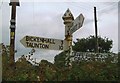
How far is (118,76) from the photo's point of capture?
7258 millimetres

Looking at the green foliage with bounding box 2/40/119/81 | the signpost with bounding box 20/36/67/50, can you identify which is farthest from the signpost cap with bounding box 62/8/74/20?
the green foliage with bounding box 2/40/119/81

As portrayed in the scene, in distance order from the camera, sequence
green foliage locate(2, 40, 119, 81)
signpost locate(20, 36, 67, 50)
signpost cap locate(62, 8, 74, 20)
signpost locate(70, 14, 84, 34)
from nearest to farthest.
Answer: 1. green foliage locate(2, 40, 119, 81)
2. signpost locate(20, 36, 67, 50)
3. signpost locate(70, 14, 84, 34)
4. signpost cap locate(62, 8, 74, 20)

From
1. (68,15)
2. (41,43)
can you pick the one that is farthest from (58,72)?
(68,15)

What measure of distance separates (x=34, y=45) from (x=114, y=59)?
10.4ft

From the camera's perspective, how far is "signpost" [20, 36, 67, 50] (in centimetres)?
660

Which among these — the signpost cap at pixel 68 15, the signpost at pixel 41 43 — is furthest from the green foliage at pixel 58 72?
the signpost cap at pixel 68 15

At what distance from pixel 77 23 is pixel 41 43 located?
961 mm

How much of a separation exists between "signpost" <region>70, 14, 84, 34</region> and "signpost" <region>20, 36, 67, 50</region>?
0.43 metres

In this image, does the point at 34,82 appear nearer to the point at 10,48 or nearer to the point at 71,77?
the point at 71,77

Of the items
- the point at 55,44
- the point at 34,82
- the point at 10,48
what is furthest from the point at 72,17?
the point at 10,48

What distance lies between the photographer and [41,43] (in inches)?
266

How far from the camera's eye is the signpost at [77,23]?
270 inches

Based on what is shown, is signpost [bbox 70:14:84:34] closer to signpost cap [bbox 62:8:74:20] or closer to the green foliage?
signpost cap [bbox 62:8:74:20]

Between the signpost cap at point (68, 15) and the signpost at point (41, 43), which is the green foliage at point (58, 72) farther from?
the signpost cap at point (68, 15)
